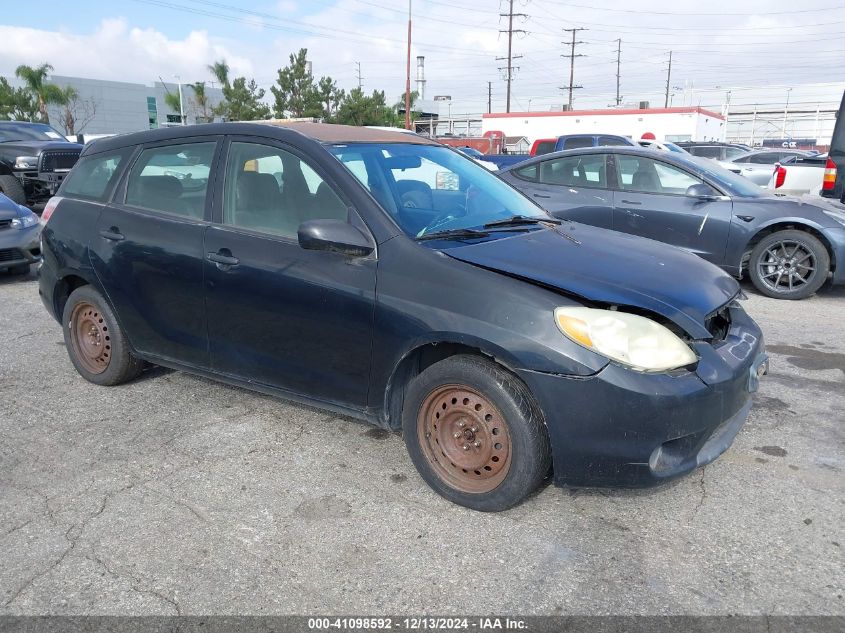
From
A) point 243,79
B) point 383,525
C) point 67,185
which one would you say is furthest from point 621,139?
point 243,79

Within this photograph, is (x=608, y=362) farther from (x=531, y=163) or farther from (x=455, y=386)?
(x=531, y=163)

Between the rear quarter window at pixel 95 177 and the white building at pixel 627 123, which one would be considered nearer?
the rear quarter window at pixel 95 177

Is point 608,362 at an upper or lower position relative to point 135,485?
upper

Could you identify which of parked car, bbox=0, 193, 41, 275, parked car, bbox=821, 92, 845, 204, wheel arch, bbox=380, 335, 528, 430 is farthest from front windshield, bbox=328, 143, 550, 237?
parked car, bbox=821, 92, 845, 204

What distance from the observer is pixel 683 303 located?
3.00 metres

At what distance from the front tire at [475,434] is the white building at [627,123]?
1452 inches

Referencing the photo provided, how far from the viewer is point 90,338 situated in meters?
4.54

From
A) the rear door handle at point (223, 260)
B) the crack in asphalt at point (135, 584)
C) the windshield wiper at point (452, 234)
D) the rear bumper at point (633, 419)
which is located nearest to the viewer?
the crack in asphalt at point (135, 584)

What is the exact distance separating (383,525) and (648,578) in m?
1.07

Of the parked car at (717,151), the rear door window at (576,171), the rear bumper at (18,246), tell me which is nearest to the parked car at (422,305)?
the rear door window at (576,171)

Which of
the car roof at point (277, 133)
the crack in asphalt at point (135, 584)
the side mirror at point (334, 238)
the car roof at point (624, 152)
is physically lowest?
the crack in asphalt at point (135, 584)

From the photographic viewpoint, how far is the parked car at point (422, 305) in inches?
107

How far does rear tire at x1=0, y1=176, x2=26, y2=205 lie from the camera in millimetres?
12406

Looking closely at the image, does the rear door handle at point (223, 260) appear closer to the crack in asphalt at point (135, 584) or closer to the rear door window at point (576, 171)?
the crack in asphalt at point (135, 584)
